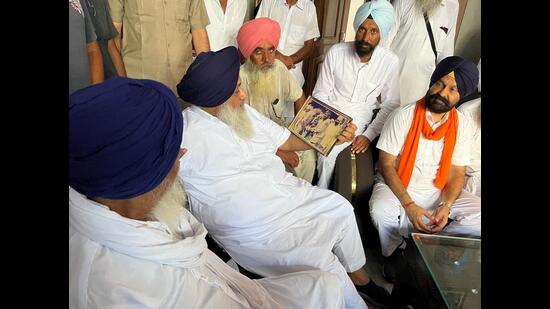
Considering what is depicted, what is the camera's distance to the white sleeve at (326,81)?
206cm

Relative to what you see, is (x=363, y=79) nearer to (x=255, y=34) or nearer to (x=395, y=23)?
(x=395, y=23)

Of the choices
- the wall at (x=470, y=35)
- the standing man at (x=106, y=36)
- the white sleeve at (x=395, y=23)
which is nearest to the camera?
the standing man at (x=106, y=36)

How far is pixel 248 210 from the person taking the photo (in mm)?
1289

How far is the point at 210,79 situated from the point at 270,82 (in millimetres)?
684

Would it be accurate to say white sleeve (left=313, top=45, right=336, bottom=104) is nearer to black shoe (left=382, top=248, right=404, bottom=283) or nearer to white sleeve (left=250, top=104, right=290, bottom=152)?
white sleeve (left=250, top=104, right=290, bottom=152)

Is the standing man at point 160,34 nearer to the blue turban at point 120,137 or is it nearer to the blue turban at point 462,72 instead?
the blue turban at point 120,137

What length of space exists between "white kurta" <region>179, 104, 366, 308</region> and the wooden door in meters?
1.01

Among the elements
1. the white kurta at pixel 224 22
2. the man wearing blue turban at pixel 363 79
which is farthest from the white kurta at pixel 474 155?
the white kurta at pixel 224 22

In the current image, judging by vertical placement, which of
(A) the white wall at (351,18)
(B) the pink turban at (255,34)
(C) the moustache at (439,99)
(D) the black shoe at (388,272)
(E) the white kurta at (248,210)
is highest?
(A) the white wall at (351,18)

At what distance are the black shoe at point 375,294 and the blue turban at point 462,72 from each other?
0.97m

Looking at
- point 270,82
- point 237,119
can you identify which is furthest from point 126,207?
point 270,82

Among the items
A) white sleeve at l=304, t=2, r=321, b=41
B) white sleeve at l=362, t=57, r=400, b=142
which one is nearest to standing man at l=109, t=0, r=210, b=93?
white sleeve at l=304, t=2, r=321, b=41
